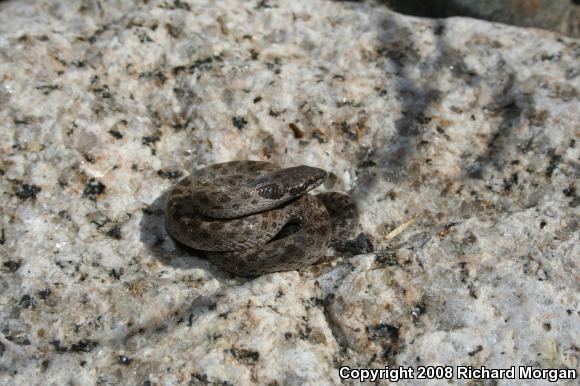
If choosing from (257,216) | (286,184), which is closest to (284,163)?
(286,184)

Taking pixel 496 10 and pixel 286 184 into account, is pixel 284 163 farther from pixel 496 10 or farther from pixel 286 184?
pixel 496 10

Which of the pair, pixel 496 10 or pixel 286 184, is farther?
pixel 496 10

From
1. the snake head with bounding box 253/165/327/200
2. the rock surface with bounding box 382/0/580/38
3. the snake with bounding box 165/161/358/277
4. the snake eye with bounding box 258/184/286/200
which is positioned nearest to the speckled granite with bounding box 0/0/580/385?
the snake with bounding box 165/161/358/277

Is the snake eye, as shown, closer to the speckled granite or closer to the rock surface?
the speckled granite

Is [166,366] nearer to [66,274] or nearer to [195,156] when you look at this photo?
[66,274]

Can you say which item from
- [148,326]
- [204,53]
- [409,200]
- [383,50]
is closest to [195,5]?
[204,53]

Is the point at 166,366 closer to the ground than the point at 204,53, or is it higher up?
closer to the ground

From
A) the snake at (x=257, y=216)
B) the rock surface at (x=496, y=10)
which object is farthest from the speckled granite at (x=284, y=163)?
the rock surface at (x=496, y=10)

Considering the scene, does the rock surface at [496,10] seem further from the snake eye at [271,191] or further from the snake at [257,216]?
the snake eye at [271,191]
